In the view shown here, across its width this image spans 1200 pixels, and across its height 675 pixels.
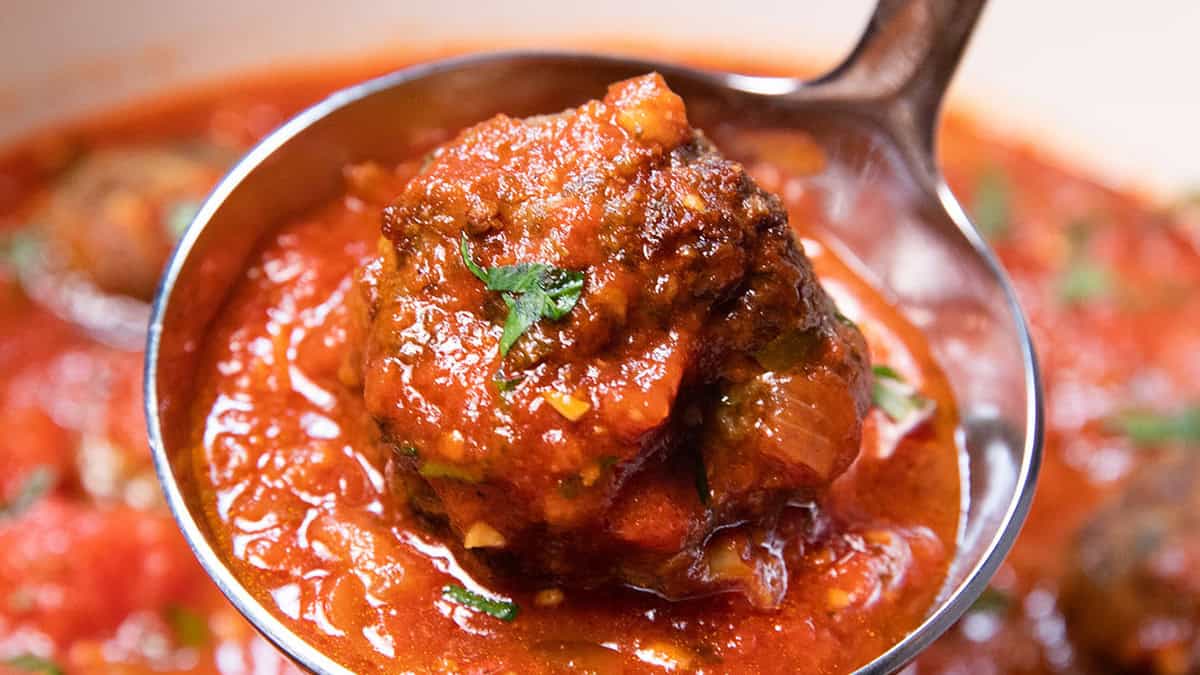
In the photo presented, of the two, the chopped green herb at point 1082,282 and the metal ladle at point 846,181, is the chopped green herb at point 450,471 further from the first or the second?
the chopped green herb at point 1082,282

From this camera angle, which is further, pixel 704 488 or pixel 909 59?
pixel 909 59

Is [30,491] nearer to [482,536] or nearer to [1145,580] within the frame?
[482,536]

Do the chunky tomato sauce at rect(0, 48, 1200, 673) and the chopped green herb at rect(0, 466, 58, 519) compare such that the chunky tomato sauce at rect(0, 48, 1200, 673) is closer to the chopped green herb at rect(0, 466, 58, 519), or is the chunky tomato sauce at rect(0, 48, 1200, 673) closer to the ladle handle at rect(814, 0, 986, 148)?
the chopped green herb at rect(0, 466, 58, 519)

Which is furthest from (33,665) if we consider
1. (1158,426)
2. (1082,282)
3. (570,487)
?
(1082,282)

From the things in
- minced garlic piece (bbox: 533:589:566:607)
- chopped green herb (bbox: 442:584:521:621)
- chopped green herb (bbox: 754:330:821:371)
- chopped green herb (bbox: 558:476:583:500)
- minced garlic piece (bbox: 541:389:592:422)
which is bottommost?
minced garlic piece (bbox: 533:589:566:607)

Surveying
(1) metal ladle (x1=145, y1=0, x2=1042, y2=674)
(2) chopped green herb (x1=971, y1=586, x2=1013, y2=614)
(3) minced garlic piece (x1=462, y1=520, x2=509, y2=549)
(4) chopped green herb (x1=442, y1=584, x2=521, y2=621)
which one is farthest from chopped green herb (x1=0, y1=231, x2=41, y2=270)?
(2) chopped green herb (x1=971, y1=586, x2=1013, y2=614)

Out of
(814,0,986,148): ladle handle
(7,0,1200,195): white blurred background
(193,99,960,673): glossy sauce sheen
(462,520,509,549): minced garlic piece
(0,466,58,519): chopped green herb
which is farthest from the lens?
(7,0,1200,195): white blurred background
